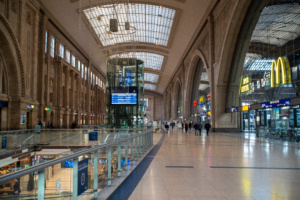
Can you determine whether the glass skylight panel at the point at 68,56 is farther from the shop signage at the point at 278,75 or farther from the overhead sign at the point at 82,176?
the overhead sign at the point at 82,176

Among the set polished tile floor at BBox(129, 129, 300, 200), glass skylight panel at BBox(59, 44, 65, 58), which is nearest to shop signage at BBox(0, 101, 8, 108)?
glass skylight panel at BBox(59, 44, 65, 58)

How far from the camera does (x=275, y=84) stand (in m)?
20.5

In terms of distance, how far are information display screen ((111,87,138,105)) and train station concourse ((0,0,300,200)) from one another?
104 millimetres

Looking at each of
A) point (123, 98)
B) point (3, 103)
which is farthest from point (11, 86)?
point (123, 98)

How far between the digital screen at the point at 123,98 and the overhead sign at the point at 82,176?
22.8 meters

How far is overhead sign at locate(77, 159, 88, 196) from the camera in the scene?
3.46 metres

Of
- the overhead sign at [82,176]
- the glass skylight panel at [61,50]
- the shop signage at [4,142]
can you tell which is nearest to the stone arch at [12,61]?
the shop signage at [4,142]

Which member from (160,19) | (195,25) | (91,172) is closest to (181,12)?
(195,25)

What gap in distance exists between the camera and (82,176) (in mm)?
3566

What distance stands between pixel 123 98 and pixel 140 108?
16.4 feet

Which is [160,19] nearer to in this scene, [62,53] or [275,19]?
[62,53]

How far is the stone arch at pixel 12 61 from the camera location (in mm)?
21475

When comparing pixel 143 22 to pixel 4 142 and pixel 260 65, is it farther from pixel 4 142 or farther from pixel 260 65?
pixel 4 142

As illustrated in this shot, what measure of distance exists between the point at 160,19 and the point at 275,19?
2199cm
